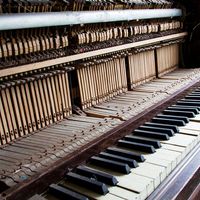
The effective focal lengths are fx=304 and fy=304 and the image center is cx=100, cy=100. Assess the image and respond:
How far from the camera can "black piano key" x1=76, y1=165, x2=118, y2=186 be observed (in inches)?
61.7

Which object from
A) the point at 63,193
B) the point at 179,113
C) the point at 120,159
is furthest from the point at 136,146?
the point at 179,113

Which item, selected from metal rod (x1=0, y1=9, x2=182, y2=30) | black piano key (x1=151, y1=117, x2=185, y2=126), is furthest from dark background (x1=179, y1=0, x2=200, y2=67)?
black piano key (x1=151, y1=117, x2=185, y2=126)

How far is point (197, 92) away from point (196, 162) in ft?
4.99

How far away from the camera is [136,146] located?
1973mm

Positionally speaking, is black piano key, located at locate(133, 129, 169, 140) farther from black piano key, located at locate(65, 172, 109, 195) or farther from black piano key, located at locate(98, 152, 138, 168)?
black piano key, located at locate(65, 172, 109, 195)

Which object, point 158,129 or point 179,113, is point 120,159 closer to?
point 158,129

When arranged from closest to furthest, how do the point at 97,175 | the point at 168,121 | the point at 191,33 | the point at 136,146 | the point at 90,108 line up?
the point at 97,175, the point at 136,146, the point at 168,121, the point at 90,108, the point at 191,33

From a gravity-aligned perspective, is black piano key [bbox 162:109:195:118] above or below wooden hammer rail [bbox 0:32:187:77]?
below

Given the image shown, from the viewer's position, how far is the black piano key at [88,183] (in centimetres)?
150

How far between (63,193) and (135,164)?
0.46 metres

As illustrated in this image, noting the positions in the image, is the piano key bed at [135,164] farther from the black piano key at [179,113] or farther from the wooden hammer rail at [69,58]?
the wooden hammer rail at [69,58]

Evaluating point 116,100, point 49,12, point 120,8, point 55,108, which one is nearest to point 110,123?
point 55,108

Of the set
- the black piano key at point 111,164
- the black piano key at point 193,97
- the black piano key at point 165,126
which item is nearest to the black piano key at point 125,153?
the black piano key at point 111,164

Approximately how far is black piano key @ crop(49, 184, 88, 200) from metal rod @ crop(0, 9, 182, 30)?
1.10 metres
